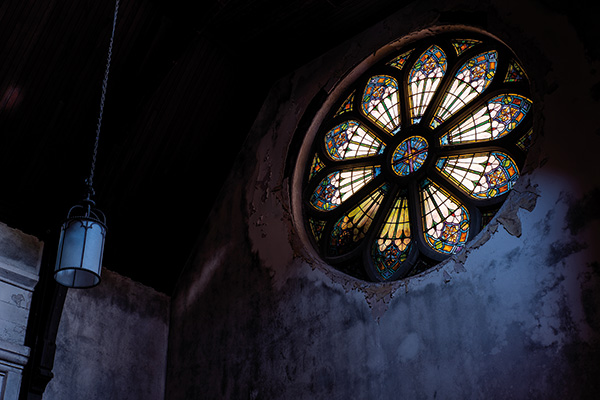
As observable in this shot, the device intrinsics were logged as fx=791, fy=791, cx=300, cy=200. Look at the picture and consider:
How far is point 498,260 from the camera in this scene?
19.0 ft

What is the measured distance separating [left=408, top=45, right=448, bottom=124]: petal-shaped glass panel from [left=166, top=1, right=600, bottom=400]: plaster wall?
30 cm

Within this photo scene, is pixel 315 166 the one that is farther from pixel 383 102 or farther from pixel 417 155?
pixel 417 155

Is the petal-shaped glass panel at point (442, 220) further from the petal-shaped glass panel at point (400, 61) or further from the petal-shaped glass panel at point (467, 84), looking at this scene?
the petal-shaped glass panel at point (400, 61)

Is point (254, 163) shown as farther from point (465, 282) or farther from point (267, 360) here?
point (465, 282)

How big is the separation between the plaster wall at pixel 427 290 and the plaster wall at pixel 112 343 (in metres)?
0.19

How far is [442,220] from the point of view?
6.64m

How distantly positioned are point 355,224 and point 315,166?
933 mm

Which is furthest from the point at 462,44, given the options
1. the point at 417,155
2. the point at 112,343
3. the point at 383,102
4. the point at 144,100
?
the point at 112,343

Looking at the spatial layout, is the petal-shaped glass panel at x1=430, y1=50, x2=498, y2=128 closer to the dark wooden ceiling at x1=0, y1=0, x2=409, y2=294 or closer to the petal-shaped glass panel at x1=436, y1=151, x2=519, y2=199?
the petal-shaped glass panel at x1=436, y1=151, x2=519, y2=199

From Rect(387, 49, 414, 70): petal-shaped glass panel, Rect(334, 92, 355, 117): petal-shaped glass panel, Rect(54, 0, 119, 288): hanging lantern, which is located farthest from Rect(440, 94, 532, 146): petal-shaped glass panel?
Rect(54, 0, 119, 288): hanging lantern

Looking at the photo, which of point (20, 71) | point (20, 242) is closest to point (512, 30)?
point (20, 71)

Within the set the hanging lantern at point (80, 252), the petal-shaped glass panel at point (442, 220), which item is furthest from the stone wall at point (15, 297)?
the petal-shaped glass panel at point (442, 220)

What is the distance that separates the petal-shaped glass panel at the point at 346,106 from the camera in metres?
7.98

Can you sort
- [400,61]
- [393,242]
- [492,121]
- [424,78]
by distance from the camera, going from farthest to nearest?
1. [400,61]
2. [424,78]
3. [393,242]
4. [492,121]
